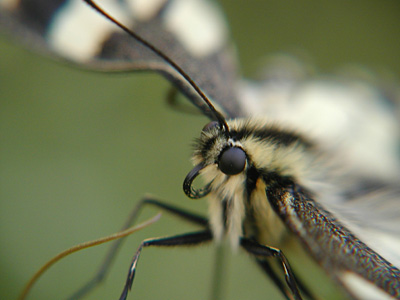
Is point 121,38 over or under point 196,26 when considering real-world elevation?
under

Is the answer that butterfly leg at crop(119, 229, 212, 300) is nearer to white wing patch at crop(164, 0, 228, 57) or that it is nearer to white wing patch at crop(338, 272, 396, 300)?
white wing patch at crop(338, 272, 396, 300)

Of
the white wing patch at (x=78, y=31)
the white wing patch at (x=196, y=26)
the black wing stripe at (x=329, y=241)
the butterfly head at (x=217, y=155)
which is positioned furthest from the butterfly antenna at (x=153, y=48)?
the white wing patch at (x=196, y=26)

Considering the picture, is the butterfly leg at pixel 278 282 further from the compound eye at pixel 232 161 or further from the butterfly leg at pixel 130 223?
the compound eye at pixel 232 161

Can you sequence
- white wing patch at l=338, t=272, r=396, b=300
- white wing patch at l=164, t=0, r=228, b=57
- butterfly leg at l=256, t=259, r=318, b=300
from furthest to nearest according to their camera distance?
white wing patch at l=164, t=0, r=228, b=57
butterfly leg at l=256, t=259, r=318, b=300
white wing patch at l=338, t=272, r=396, b=300

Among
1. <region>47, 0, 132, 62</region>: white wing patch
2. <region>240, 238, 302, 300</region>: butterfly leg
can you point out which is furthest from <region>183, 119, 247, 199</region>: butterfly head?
<region>47, 0, 132, 62</region>: white wing patch

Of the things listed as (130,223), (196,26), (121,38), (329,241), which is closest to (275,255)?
(329,241)

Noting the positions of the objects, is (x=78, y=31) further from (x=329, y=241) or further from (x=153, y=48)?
(x=329, y=241)

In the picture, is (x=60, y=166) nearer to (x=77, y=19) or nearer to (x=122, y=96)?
(x=122, y=96)
